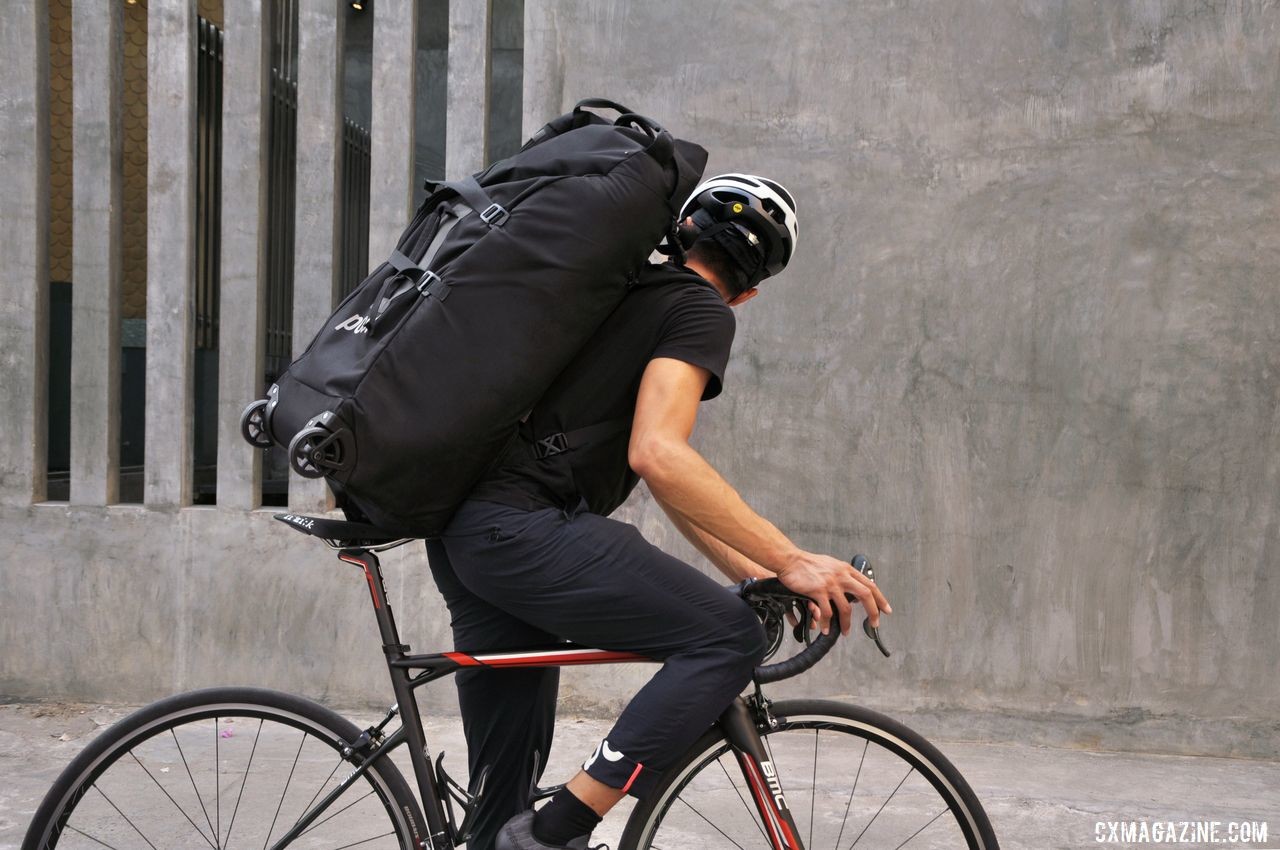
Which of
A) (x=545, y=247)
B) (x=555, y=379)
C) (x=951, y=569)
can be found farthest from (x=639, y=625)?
(x=951, y=569)

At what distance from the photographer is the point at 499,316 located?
2105 millimetres

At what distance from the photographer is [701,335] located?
86.6 inches

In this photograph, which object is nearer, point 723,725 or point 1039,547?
point 723,725

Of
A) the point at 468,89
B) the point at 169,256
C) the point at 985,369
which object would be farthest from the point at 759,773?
the point at 169,256

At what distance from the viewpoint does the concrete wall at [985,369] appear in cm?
468

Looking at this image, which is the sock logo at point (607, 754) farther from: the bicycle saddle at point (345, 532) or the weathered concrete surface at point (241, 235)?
the weathered concrete surface at point (241, 235)

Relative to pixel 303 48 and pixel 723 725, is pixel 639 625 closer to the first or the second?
pixel 723 725

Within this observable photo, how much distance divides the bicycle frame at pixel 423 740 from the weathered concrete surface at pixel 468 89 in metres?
2.85

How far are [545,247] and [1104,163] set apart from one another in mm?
3425

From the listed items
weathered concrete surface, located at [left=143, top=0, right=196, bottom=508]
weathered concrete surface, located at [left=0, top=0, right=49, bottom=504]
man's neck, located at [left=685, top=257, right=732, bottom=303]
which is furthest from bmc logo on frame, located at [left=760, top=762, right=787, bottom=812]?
weathered concrete surface, located at [left=0, top=0, right=49, bottom=504]

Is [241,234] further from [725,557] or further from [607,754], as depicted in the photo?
[607,754]

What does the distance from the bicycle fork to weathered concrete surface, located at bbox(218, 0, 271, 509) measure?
10.7 feet

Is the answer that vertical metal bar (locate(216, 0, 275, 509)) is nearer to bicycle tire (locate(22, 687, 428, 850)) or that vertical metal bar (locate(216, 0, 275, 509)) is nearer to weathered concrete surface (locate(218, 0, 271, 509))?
weathered concrete surface (locate(218, 0, 271, 509))

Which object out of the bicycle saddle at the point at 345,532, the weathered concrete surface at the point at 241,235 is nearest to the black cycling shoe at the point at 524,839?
the bicycle saddle at the point at 345,532
